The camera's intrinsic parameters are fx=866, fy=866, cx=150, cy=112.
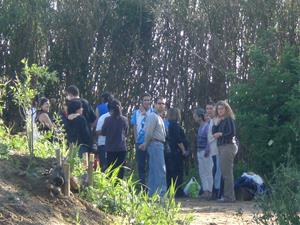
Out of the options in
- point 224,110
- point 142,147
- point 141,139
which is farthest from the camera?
point 141,139

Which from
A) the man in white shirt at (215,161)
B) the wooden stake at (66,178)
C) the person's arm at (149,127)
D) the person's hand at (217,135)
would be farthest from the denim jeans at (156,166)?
the wooden stake at (66,178)

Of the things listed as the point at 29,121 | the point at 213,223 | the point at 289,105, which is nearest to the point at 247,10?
the point at 289,105

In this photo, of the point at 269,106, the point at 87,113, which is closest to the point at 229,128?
the point at 87,113

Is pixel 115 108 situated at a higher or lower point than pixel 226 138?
higher

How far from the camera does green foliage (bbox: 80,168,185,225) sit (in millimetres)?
8547

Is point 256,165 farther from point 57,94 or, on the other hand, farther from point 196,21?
point 57,94

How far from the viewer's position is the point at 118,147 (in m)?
13.6

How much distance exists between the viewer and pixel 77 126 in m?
13.3

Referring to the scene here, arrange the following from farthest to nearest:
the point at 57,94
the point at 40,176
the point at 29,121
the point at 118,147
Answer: the point at 57,94
the point at 118,147
the point at 29,121
the point at 40,176

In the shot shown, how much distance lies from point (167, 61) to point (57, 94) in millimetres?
2751

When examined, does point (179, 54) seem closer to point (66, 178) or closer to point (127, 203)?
point (127, 203)

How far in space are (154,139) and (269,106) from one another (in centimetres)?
395

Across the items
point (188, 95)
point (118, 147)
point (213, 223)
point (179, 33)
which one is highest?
point (179, 33)

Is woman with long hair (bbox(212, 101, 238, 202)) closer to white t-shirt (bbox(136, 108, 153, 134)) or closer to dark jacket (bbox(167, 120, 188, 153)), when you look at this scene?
dark jacket (bbox(167, 120, 188, 153))
